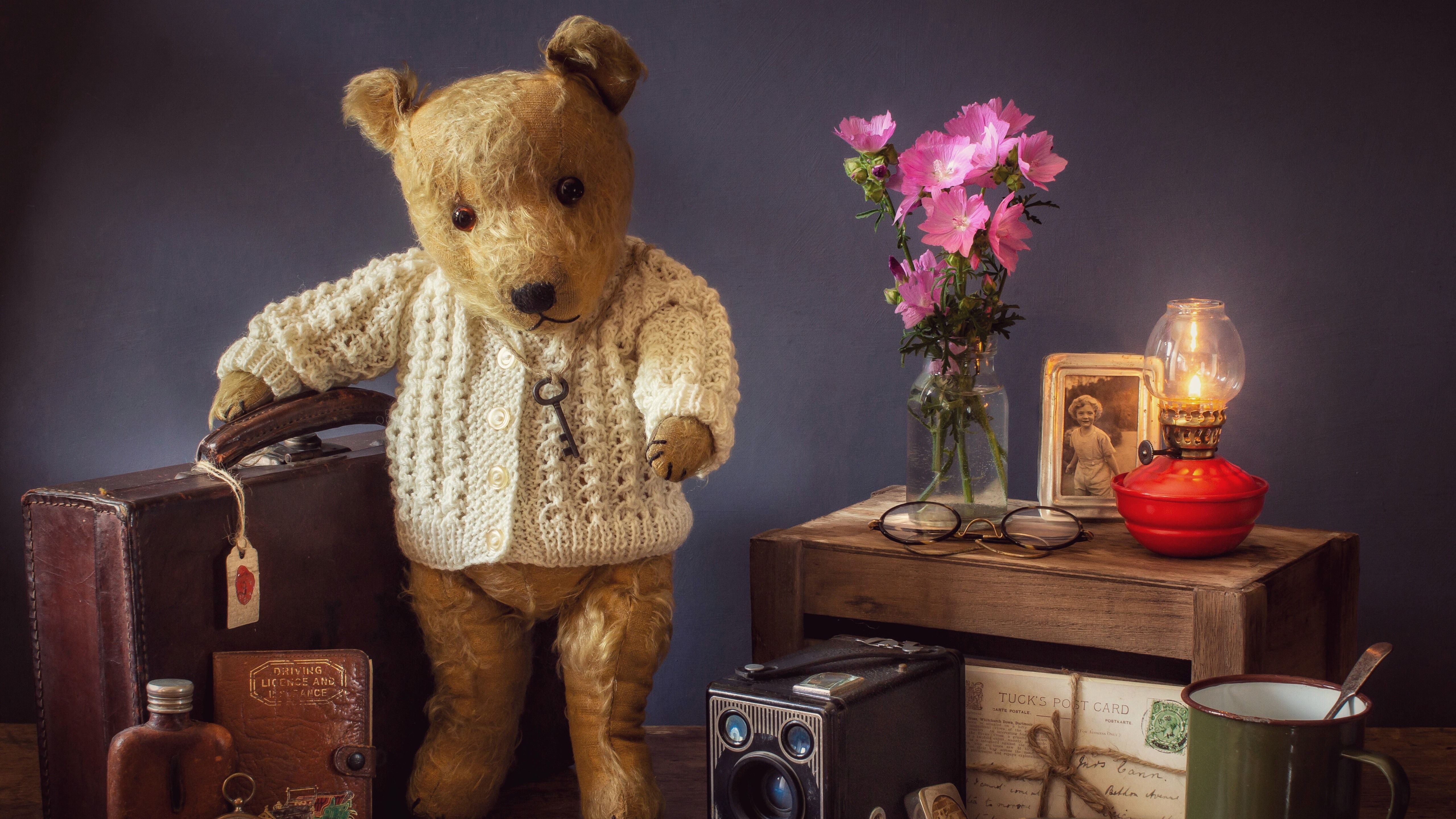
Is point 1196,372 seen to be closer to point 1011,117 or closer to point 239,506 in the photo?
point 1011,117

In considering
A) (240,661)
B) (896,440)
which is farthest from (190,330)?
(896,440)

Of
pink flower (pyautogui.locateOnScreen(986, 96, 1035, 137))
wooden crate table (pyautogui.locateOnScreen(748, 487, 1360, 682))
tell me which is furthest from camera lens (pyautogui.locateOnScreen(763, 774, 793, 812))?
pink flower (pyautogui.locateOnScreen(986, 96, 1035, 137))

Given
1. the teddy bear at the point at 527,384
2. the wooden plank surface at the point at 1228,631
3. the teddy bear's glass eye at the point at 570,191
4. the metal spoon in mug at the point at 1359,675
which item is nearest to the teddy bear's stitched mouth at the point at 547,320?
the teddy bear at the point at 527,384

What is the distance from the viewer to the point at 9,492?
1717 mm

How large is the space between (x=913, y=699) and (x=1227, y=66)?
981mm

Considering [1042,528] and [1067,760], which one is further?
[1042,528]

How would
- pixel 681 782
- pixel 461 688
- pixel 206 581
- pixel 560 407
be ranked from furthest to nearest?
pixel 681 782
pixel 461 688
pixel 560 407
pixel 206 581

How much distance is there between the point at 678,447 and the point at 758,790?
34cm

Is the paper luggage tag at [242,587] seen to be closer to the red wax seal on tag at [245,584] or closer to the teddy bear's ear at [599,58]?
the red wax seal on tag at [245,584]

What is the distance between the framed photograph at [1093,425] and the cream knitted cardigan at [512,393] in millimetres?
417

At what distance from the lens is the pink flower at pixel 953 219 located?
126 centimetres

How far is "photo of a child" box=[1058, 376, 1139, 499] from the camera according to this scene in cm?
140

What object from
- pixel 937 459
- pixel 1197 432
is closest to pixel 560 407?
pixel 937 459

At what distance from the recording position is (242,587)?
3.83ft
